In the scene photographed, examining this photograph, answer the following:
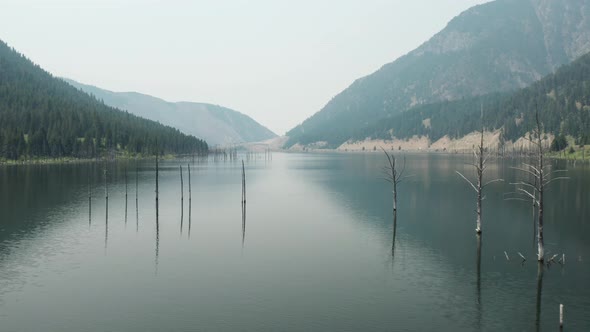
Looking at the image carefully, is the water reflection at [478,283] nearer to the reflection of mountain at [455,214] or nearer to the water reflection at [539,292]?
the reflection of mountain at [455,214]

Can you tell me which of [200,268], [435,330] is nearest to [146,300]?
[200,268]

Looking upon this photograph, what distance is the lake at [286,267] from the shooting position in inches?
1388

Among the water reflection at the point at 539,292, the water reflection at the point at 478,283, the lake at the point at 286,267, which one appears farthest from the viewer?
the water reflection at the point at 478,283

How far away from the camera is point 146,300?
3900 centimetres

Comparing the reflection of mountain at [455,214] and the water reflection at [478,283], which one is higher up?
the reflection of mountain at [455,214]

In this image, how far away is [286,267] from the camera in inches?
1955

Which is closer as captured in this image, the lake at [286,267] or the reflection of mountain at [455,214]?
the lake at [286,267]

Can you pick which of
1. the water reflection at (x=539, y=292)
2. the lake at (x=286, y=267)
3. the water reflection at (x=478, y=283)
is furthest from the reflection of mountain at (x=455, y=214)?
the water reflection at (x=539, y=292)

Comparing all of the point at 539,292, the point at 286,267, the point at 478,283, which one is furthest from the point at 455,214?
the point at 286,267

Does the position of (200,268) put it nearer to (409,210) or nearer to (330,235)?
(330,235)

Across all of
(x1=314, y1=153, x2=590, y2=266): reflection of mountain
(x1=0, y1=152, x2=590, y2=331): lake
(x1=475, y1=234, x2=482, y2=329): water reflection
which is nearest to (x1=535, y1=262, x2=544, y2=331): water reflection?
(x1=0, y1=152, x2=590, y2=331): lake

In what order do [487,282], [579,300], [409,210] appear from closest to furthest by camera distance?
[579,300] → [487,282] → [409,210]

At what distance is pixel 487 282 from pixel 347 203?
57.6 m

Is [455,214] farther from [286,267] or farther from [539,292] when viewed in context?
[286,267]
